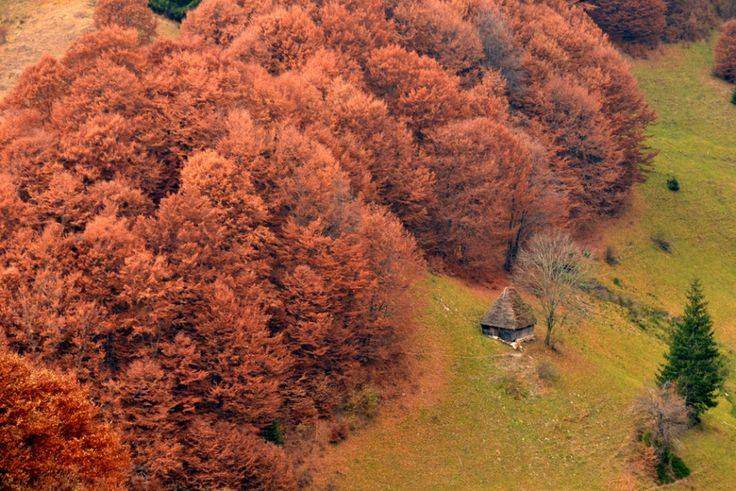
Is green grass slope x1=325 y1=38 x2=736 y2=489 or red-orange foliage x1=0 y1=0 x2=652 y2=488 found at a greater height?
red-orange foliage x1=0 y1=0 x2=652 y2=488

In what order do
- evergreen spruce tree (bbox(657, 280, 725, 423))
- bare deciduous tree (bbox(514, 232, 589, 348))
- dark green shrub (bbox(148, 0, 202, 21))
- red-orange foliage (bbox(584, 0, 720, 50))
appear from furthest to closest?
red-orange foliage (bbox(584, 0, 720, 50)), dark green shrub (bbox(148, 0, 202, 21)), bare deciduous tree (bbox(514, 232, 589, 348)), evergreen spruce tree (bbox(657, 280, 725, 423))

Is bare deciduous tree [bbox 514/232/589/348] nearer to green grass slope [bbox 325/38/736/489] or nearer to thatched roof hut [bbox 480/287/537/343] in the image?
thatched roof hut [bbox 480/287/537/343]

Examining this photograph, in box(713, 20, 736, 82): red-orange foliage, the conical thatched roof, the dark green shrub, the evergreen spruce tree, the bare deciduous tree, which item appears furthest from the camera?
box(713, 20, 736, 82): red-orange foliage

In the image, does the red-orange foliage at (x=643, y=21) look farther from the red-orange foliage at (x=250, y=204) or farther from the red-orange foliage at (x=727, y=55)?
the red-orange foliage at (x=250, y=204)

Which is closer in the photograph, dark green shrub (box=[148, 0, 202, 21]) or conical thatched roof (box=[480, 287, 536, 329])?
conical thatched roof (box=[480, 287, 536, 329])

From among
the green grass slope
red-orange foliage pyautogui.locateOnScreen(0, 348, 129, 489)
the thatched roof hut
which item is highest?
red-orange foliage pyautogui.locateOnScreen(0, 348, 129, 489)

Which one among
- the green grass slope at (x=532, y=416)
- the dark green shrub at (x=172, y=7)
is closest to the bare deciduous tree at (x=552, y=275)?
the green grass slope at (x=532, y=416)

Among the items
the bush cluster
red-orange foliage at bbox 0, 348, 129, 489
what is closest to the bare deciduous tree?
red-orange foliage at bbox 0, 348, 129, 489
